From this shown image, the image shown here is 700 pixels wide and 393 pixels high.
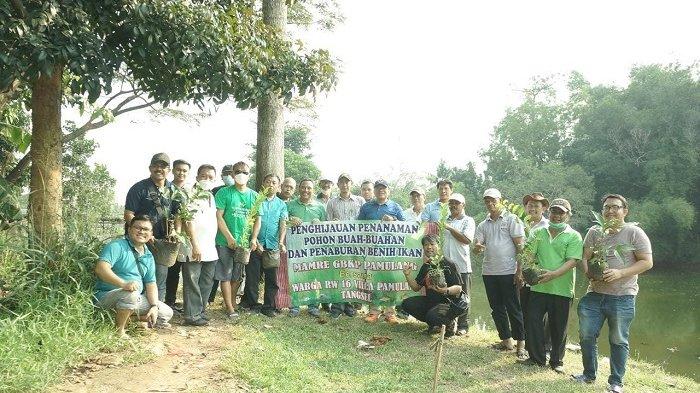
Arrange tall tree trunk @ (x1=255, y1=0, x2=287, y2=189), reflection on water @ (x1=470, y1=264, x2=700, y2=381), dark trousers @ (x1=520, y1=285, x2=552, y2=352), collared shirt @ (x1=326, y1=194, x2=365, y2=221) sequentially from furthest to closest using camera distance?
1. reflection on water @ (x1=470, y1=264, x2=700, y2=381)
2. tall tree trunk @ (x1=255, y1=0, x2=287, y2=189)
3. collared shirt @ (x1=326, y1=194, x2=365, y2=221)
4. dark trousers @ (x1=520, y1=285, x2=552, y2=352)

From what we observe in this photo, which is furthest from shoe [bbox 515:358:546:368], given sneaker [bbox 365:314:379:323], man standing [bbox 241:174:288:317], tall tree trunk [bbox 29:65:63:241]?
tall tree trunk [bbox 29:65:63:241]

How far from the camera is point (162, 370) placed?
14.9ft

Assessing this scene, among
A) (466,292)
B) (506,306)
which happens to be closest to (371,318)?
(466,292)

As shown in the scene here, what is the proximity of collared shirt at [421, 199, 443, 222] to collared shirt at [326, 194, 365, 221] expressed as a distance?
904mm

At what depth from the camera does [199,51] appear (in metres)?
5.17

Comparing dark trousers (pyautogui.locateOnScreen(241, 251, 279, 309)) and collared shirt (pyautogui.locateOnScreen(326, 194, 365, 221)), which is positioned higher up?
collared shirt (pyautogui.locateOnScreen(326, 194, 365, 221))

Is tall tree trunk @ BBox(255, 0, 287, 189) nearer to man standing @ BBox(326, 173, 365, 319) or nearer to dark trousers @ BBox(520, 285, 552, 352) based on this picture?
man standing @ BBox(326, 173, 365, 319)

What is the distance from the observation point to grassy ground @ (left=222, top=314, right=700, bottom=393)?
4.82m

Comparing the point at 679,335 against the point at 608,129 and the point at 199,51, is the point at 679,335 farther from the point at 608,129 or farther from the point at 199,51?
the point at 608,129

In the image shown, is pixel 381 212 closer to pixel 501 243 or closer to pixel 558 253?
pixel 501 243

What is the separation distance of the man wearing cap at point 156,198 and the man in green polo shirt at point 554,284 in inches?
148

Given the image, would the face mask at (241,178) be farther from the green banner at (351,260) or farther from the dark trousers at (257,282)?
the green banner at (351,260)

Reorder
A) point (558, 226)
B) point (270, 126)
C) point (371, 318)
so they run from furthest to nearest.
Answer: point (270, 126) < point (371, 318) < point (558, 226)

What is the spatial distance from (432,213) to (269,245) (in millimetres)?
2169
